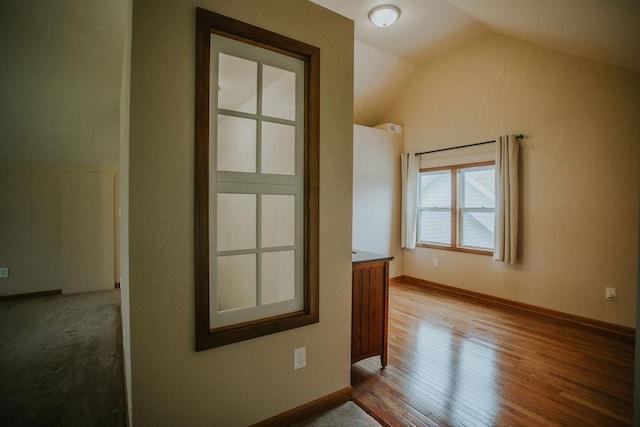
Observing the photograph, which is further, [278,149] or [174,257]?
[278,149]

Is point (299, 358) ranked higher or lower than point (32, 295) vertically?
higher

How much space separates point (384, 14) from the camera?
335 cm

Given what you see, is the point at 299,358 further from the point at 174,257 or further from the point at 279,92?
the point at 279,92

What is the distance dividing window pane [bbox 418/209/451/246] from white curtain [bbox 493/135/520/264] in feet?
2.87

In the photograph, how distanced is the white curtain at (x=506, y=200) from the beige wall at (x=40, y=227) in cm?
604

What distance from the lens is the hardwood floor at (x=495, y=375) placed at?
1.85 meters

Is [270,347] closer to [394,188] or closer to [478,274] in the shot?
[478,274]

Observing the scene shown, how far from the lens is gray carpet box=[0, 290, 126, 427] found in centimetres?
192

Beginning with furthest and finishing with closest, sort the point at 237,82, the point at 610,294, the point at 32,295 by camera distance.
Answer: the point at 32,295 → the point at 610,294 → the point at 237,82

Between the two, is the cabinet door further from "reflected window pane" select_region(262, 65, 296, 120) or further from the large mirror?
"reflected window pane" select_region(262, 65, 296, 120)

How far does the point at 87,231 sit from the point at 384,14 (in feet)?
17.8

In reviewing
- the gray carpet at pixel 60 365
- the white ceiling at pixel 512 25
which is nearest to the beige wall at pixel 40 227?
the gray carpet at pixel 60 365

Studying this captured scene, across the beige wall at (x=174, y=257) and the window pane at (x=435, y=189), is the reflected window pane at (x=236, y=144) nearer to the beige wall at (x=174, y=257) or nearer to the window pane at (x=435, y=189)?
the beige wall at (x=174, y=257)

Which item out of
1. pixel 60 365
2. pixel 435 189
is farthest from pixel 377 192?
pixel 60 365
